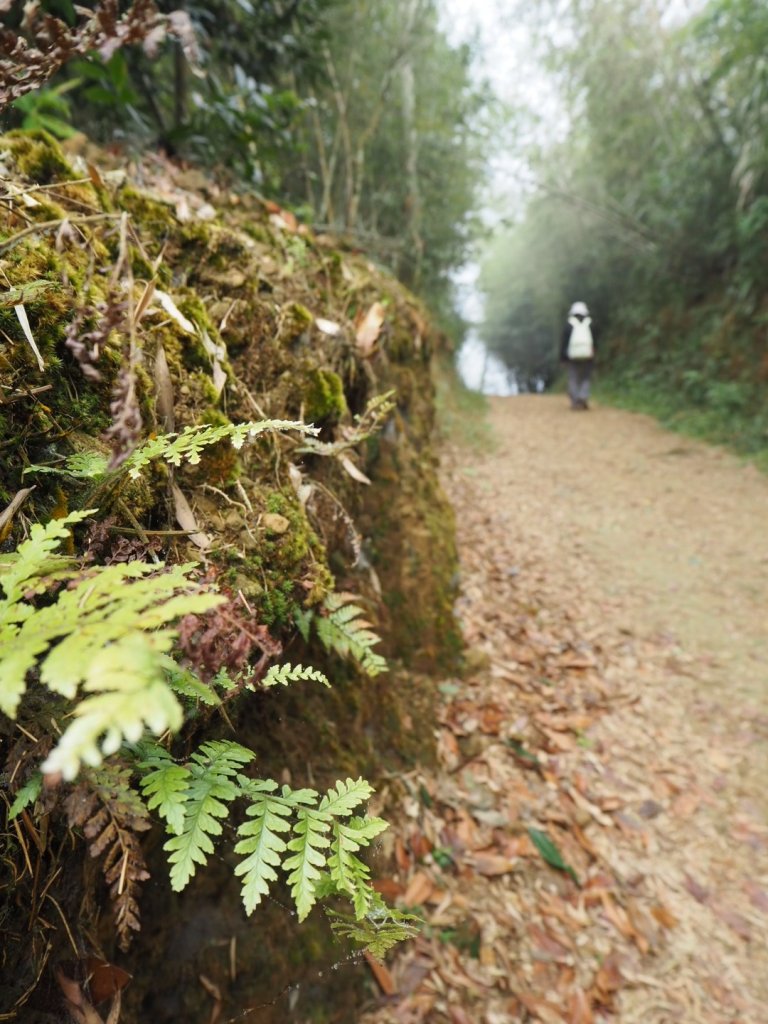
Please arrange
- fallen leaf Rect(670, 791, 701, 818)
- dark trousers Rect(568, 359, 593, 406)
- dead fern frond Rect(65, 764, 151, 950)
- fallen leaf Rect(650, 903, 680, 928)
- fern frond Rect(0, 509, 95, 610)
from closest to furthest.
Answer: fern frond Rect(0, 509, 95, 610)
dead fern frond Rect(65, 764, 151, 950)
fallen leaf Rect(650, 903, 680, 928)
fallen leaf Rect(670, 791, 701, 818)
dark trousers Rect(568, 359, 593, 406)

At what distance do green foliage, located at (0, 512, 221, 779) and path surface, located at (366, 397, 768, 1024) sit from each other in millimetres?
2025

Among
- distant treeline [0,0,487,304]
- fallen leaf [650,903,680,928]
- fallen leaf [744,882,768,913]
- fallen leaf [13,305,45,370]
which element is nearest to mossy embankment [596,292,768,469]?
distant treeline [0,0,487,304]

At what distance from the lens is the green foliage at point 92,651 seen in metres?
0.44

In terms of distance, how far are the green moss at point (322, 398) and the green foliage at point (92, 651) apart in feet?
4.35

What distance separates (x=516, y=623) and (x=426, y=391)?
92.2 inches

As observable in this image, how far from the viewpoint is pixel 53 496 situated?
40.7 inches

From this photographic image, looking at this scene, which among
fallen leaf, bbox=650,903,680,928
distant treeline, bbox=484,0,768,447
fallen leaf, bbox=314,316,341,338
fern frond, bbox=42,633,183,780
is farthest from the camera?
distant treeline, bbox=484,0,768,447

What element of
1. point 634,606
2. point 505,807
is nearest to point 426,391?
point 634,606

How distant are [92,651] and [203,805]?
1.59 ft

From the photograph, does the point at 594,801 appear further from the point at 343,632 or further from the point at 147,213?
the point at 147,213

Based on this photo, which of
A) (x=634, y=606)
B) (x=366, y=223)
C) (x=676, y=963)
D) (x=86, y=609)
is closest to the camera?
(x=86, y=609)

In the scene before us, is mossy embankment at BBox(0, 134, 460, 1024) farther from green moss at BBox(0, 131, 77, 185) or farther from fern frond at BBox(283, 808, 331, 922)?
fern frond at BBox(283, 808, 331, 922)

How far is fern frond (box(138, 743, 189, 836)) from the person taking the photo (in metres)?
0.79

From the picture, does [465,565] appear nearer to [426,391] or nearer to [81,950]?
[426,391]
